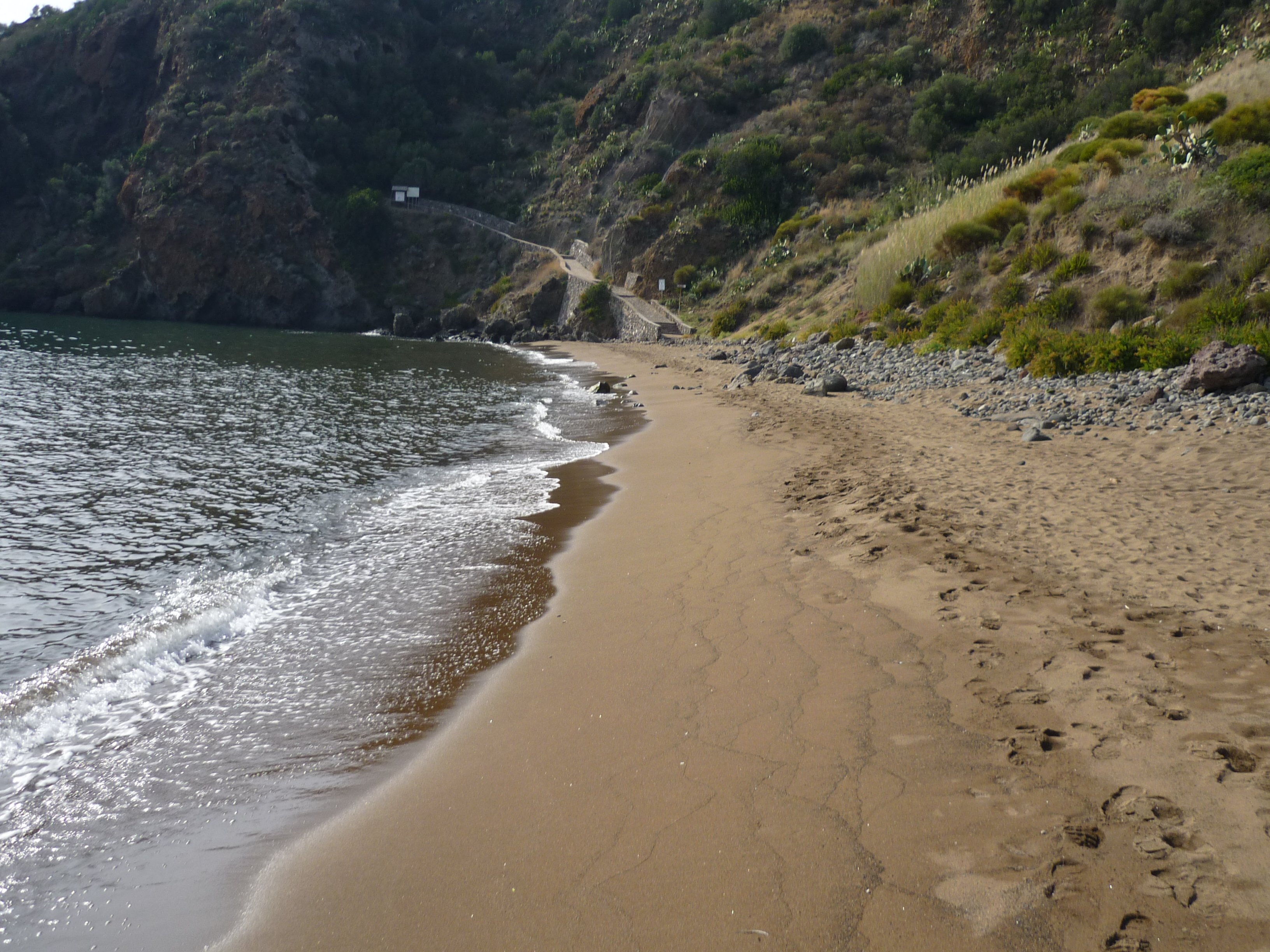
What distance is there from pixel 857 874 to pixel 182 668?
494 centimetres

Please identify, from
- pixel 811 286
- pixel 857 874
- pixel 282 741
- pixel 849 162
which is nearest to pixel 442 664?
pixel 282 741

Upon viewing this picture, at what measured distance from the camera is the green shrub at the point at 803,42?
5500 cm

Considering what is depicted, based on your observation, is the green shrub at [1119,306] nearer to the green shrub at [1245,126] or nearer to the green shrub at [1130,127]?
the green shrub at [1245,126]

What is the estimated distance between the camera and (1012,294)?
1792 cm

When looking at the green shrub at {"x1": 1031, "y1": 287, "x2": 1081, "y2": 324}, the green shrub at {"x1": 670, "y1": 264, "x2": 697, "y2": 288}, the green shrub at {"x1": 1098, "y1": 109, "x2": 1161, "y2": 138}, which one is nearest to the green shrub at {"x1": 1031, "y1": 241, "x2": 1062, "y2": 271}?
the green shrub at {"x1": 1031, "y1": 287, "x2": 1081, "y2": 324}

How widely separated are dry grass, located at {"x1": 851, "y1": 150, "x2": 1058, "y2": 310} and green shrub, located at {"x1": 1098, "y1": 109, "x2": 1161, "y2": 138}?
5.37ft

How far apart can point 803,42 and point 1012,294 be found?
46.4 meters

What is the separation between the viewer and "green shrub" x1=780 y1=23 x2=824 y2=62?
55.0 m

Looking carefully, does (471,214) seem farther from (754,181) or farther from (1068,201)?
(1068,201)

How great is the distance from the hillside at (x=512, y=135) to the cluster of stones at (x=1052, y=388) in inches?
333

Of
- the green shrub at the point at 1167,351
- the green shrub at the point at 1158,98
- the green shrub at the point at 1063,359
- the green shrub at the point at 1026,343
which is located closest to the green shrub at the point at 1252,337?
the green shrub at the point at 1167,351

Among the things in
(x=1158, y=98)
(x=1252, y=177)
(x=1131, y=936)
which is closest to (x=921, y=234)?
(x=1252, y=177)

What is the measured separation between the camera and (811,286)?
3381 centimetres

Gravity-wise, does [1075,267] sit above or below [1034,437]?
above
